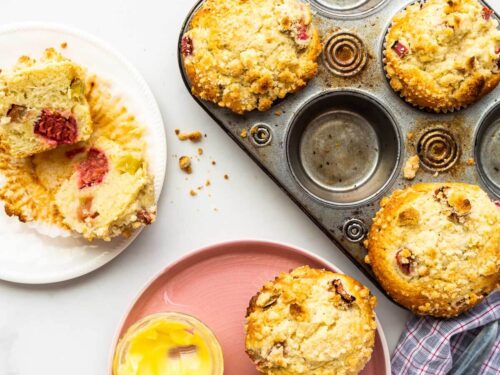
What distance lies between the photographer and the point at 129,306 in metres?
Result: 2.82

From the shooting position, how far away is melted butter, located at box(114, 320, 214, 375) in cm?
273

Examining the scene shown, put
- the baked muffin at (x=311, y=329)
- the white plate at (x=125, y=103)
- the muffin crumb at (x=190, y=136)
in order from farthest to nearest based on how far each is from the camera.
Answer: the muffin crumb at (x=190, y=136) < the white plate at (x=125, y=103) < the baked muffin at (x=311, y=329)

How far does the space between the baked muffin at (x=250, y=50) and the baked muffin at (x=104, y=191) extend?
44 cm

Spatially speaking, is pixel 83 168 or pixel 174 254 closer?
pixel 83 168

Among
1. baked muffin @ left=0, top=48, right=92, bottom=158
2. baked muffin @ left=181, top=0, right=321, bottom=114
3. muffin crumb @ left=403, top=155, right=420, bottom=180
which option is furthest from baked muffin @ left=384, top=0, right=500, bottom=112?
baked muffin @ left=0, top=48, right=92, bottom=158

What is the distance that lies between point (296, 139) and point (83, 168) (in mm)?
908

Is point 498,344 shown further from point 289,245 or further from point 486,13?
point 486,13

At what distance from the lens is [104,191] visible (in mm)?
2732

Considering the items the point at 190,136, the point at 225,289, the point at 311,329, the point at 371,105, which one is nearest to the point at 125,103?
the point at 190,136

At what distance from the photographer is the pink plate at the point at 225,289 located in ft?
9.44

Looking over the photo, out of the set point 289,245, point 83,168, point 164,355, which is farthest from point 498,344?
point 83,168

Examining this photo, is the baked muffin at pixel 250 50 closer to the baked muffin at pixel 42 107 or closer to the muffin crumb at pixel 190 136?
the muffin crumb at pixel 190 136

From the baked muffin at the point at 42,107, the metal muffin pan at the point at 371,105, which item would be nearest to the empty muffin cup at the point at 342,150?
the metal muffin pan at the point at 371,105

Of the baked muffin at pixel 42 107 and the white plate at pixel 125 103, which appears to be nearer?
the baked muffin at pixel 42 107
